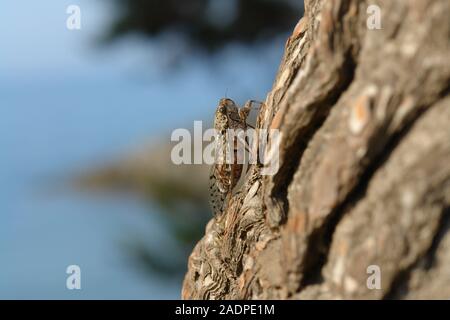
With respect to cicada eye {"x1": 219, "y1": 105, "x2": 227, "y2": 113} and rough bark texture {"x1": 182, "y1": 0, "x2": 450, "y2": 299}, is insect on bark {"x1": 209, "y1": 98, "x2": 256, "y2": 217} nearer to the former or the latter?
cicada eye {"x1": 219, "y1": 105, "x2": 227, "y2": 113}

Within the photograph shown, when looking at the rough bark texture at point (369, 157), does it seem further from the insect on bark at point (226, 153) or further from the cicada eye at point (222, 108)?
the cicada eye at point (222, 108)

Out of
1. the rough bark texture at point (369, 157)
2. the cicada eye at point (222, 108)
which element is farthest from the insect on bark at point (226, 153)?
the rough bark texture at point (369, 157)

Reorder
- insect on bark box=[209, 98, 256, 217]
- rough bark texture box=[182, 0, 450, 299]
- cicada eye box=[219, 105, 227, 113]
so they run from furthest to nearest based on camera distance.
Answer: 1. cicada eye box=[219, 105, 227, 113]
2. insect on bark box=[209, 98, 256, 217]
3. rough bark texture box=[182, 0, 450, 299]

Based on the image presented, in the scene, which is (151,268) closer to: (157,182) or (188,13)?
(157,182)

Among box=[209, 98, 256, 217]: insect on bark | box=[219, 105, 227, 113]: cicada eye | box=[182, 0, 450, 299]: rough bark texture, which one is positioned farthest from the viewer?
box=[219, 105, 227, 113]: cicada eye

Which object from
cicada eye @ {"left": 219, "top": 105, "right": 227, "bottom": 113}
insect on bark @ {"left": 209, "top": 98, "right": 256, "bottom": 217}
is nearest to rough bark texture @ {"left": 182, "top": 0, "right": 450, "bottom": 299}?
insect on bark @ {"left": 209, "top": 98, "right": 256, "bottom": 217}

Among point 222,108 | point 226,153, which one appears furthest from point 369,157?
point 222,108

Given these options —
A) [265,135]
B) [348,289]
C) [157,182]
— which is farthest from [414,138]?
[157,182]
